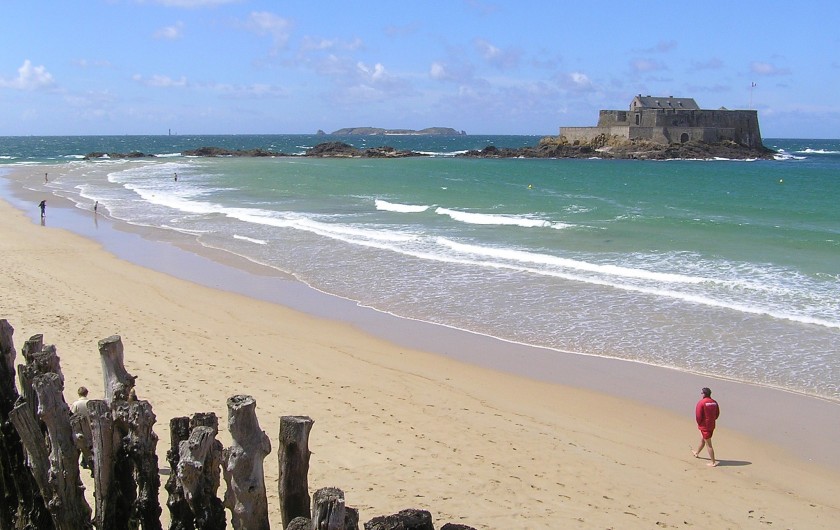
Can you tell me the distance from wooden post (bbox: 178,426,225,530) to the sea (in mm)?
9371

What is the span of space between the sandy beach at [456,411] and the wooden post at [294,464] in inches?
72.2

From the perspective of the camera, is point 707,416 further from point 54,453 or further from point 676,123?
point 676,123

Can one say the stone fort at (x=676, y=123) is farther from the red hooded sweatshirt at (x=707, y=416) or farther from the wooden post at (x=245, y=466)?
the wooden post at (x=245, y=466)

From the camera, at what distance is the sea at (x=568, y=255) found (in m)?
14.6

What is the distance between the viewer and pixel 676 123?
3612 inches

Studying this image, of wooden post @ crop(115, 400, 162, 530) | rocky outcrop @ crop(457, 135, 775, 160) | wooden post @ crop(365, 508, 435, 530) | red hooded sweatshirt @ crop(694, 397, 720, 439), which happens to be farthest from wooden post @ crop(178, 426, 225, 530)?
rocky outcrop @ crop(457, 135, 775, 160)

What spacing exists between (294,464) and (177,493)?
87cm

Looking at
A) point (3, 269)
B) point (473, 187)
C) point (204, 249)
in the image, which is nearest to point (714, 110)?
point (473, 187)

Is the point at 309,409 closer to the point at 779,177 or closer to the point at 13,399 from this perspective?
the point at 13,399

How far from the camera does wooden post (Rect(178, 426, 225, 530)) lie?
5.32 meters

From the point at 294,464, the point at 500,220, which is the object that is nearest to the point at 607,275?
the point at 500,220

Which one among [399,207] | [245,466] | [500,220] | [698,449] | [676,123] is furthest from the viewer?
[676,123]

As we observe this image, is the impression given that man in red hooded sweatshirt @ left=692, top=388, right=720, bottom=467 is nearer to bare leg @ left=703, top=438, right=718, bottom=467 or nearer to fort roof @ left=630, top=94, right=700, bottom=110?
bare leg @ left=703, top=438, right=718, bottom=467

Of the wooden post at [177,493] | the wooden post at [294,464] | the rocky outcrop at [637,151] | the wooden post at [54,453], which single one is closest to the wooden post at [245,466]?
the wooden post at [294,464]
